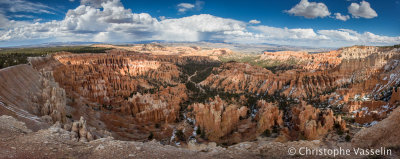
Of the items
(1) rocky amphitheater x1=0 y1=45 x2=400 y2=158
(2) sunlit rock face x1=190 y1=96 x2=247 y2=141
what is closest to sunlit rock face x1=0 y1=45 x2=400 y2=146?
(2) sunlit rock face x1=190 y1=96 x2=247 y2=141

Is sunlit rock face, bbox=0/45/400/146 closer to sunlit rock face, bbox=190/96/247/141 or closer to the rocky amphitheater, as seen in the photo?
sunlit rock face, bbox=190/96/247/141

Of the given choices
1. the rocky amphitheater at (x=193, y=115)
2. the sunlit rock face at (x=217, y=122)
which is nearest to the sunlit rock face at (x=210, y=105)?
the sunlit rock face at (x=217, y=122)

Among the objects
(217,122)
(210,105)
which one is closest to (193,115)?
(210,105)

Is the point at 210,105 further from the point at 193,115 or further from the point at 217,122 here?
the point at 217,122

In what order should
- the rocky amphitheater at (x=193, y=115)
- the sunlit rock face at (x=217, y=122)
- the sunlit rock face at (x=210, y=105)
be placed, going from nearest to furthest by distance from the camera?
the rocky amphitheater at (x=193, y=115) → the sunlit rock face at (x=210, y=105) → the sunlit rock face at (x=217, y=122)

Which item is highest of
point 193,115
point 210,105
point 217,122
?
point 210,105

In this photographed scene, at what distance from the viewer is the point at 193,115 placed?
119 feet

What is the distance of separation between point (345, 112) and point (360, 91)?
36.7 ft

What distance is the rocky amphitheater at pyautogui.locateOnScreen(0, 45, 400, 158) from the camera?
29.6ft

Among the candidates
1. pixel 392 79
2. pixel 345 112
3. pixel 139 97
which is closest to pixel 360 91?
pixel 392 79

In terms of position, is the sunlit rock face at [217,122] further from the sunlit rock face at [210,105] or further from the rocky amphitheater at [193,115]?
the rocky amphitheater at [193,115]

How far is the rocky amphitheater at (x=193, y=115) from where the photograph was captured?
9032 millimetres

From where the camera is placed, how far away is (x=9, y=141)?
743 cm

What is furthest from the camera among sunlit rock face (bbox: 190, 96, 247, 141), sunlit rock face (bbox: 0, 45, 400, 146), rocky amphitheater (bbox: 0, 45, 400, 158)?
sunlit rock face (bbox: 190, 96, 247, 141)
